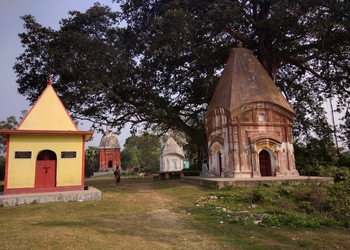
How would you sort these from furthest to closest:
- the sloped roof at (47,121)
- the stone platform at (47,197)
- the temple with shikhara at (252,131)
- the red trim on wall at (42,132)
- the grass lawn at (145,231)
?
1. the temple with shikhara at (252,131)
2. the sloped roof at (47,121)
3. the red trim on wall at (42,132)
4. the stone platform at (47,197)
5. the grass lawn at (145,231)

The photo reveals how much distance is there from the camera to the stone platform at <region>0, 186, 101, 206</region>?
1070 cm

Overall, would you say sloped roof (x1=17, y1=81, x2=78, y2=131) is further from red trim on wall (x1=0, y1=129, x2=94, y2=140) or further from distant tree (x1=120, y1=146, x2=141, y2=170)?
distant tree (x1=120, y1=146, x2=141, y2=170)

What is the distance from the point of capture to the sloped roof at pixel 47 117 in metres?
12.7

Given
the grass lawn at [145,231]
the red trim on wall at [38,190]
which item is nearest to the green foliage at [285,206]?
the grass lawn at [145,231]

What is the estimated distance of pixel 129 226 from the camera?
723 centimetres

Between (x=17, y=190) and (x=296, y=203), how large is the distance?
11089 mm

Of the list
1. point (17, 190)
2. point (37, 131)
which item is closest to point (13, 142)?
point (37, 131)

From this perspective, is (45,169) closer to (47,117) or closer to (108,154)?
(47,117)

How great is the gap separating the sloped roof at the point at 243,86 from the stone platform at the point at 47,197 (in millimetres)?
8525

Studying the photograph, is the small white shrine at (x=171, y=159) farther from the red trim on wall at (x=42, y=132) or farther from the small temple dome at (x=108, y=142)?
the red trim on wall at (x=42, y=132)

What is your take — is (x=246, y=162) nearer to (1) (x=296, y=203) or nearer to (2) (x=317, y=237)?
(1) (x=296, y=203)

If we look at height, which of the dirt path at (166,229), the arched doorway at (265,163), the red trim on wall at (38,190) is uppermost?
the arched doorway at (265,163)

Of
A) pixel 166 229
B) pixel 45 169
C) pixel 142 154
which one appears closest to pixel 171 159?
pixel 142 154

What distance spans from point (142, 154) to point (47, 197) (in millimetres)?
47636
